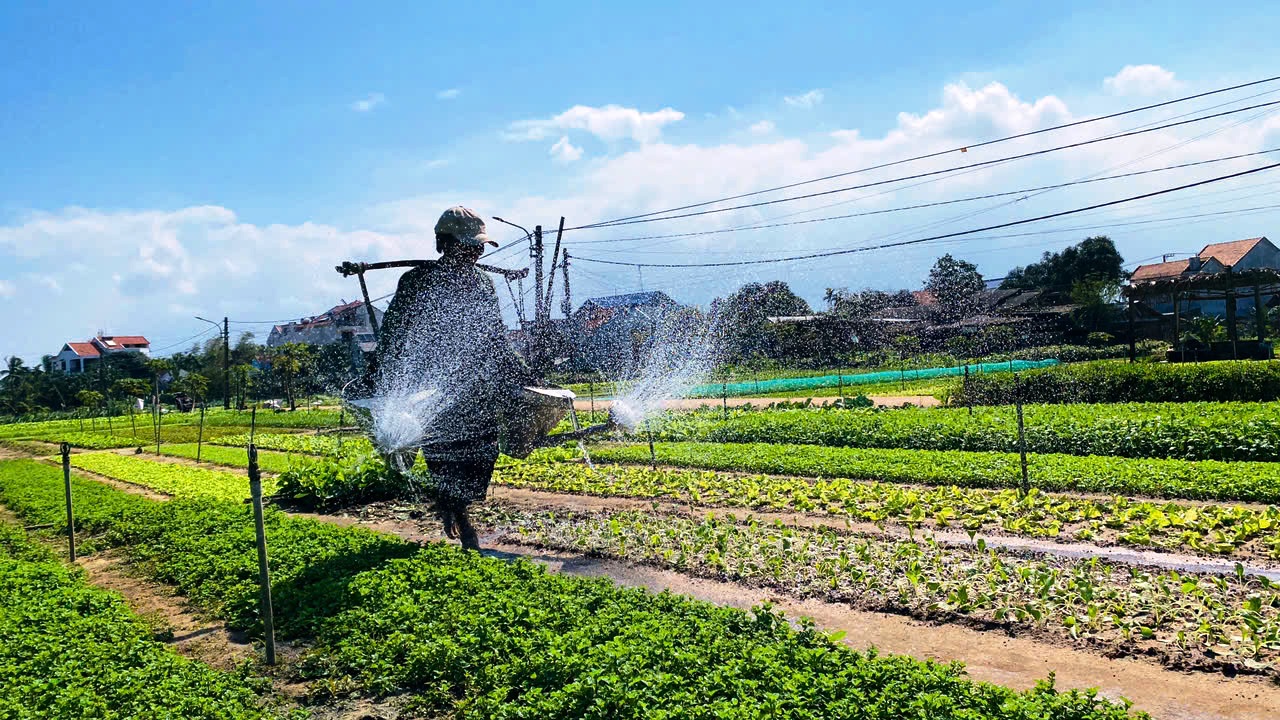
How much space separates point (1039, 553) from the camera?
882 cm

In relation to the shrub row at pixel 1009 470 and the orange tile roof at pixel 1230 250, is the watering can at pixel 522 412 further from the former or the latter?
the orange tile roof at pixel 1230 250

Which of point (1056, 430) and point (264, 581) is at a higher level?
point (264, 581)

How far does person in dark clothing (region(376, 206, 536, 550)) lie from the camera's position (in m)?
8.09

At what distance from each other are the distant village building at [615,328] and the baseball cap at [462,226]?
115 feet

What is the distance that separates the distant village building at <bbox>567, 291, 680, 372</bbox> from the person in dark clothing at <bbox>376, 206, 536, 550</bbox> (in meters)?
34.8

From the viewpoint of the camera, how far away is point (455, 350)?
8.38 metres

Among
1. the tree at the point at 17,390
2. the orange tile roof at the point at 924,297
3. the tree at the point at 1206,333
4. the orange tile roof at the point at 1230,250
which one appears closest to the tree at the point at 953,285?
the orange tile roof at the point at 924,297

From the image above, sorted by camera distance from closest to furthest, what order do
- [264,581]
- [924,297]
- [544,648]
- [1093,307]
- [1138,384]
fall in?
[544,648] → [264,581] → [1138,384] → [1093,307] → [924,297]

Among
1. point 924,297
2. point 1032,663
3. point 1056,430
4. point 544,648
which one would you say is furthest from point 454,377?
point 924,297

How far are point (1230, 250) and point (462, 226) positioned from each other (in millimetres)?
71688

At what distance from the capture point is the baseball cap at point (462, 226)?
8320mm

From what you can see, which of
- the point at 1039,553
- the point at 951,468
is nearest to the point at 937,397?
the point at 951,468

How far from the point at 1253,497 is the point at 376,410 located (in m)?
10.6

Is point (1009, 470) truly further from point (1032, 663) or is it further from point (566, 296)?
point (566, 296)
